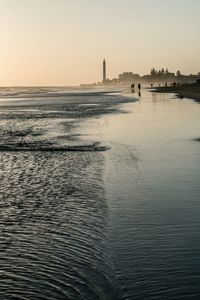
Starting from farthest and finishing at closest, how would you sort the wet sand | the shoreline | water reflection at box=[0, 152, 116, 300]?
the wet sand → the shoreline → water reflection at box=[0, 152, 116, 300]

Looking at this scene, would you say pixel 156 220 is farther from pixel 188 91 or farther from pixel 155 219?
pixel 188 91

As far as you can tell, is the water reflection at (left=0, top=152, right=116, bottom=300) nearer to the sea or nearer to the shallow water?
the sea

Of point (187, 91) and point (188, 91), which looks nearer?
point (188, 91)

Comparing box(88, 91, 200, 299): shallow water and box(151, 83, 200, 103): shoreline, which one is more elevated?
box(151, 83, 200, 103): shoreline

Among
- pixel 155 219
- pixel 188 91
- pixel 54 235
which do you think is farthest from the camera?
pixel 188 91

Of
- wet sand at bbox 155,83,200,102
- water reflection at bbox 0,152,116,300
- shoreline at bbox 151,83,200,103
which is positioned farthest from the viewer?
wet sand at bbox 155,83,200,102

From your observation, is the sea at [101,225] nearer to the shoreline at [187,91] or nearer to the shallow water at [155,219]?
the shallow water at [155,219]

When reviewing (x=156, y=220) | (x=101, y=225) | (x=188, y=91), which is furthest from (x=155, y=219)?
(x=188, y=91)

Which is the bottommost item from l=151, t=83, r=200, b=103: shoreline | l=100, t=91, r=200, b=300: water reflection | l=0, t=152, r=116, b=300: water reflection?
l=0, t=152, r=116, b=300: water reflection

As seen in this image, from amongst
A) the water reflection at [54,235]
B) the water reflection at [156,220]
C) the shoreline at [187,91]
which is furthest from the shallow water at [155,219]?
the shoreline at [187,91]

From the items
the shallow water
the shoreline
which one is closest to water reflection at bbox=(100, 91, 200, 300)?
the shallow water

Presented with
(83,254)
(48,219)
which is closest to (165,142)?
(48,219)

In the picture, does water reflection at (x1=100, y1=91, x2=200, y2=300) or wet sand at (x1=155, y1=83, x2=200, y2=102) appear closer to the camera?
water reflection at (x1=100, y1=91, x2=200, y2=300)

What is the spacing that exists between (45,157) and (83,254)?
533 inches
